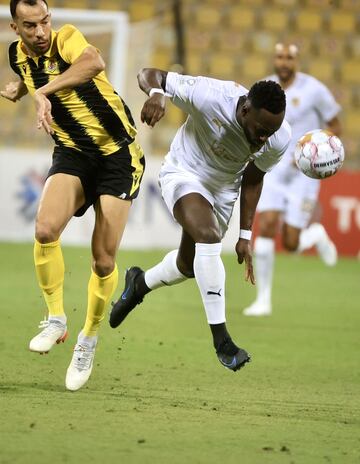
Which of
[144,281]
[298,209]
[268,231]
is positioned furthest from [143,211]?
[144,281]

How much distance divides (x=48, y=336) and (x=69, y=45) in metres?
1.64

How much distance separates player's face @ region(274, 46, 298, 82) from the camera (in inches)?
416

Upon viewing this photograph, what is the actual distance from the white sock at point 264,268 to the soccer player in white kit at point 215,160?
11.0ft

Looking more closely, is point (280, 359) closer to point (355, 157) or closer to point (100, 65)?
point (100, 65)

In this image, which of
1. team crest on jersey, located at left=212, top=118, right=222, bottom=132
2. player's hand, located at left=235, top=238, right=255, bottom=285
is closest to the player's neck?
team crest on jersey, located at left=212, top=118, right=222, bottom=132

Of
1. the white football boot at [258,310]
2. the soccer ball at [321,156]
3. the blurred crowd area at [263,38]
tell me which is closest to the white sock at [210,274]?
the soccer ball at [321,156]

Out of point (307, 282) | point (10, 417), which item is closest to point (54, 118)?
point (10, 417)

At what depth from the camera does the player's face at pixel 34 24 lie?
19.7ft

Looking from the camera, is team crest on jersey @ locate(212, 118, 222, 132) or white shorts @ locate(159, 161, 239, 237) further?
white shorts @ locate(159, 161, 239, 237)

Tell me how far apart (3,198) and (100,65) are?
9.42 meters

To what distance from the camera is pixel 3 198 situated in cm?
1527

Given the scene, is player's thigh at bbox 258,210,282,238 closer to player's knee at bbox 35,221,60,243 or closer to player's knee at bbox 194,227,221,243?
player's knee at bbox 194,227,221,243

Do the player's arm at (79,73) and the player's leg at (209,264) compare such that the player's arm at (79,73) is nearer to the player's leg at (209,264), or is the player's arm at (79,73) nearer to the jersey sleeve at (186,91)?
the jersey sleeve at (186,91)

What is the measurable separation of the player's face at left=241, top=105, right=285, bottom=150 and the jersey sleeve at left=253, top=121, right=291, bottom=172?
335 millimetres
